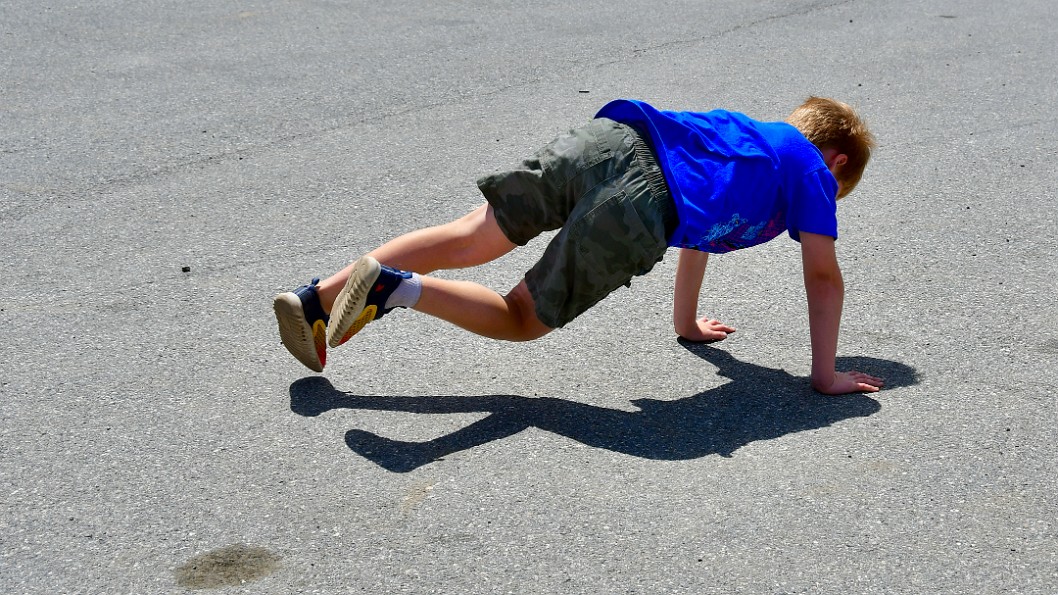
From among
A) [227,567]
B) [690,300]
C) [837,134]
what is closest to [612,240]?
[690,300]

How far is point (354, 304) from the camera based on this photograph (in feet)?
10.7

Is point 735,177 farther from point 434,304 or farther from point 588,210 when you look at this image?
point 434,304

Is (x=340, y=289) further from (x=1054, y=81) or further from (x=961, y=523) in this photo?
(x=1054, y=81)

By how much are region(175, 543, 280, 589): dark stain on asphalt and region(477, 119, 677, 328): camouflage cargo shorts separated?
114 cm

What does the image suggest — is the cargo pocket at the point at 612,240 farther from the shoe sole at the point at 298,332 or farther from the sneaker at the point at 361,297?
the shoe sole at the point at 298,332

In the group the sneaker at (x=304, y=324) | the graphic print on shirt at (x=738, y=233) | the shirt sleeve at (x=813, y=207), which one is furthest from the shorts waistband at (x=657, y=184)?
the sneaker at (x=304, y=324)

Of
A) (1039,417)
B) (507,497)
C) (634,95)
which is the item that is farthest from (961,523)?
(634,95)

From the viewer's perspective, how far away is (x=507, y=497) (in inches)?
118

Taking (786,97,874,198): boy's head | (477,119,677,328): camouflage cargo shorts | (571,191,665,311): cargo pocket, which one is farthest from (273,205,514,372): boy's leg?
(786,97,874,198): boy's head

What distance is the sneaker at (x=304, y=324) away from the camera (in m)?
3.43

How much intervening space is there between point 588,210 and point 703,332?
0.83 metres

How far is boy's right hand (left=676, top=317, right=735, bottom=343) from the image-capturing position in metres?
3.95

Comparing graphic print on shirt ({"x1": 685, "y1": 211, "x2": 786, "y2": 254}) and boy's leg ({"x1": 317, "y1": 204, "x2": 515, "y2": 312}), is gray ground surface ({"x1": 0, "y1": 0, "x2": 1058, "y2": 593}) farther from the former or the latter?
graphic print on shirt ({"x1": 685, "y1": 211, "x2": 786, "y2": 254})

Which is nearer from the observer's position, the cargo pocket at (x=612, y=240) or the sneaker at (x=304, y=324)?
the cargo pocket at (x=612, y=240)
